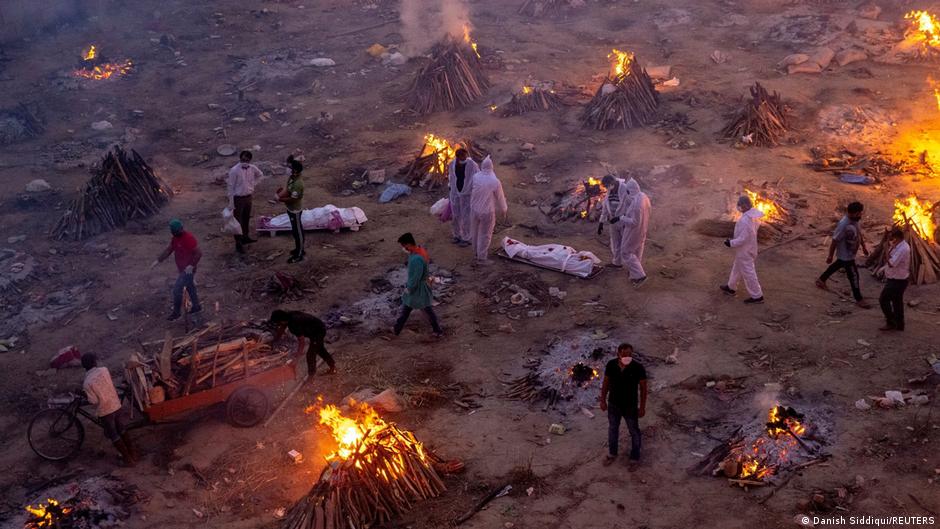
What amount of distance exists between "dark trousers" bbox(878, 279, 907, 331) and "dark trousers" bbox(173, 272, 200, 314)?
32.4 feet

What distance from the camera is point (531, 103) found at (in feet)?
65.7

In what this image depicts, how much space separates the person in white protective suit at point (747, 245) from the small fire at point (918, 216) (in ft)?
8.77

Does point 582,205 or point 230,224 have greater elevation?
point 582,205

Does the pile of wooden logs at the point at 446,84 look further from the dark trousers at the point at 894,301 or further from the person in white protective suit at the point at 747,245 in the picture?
the dark trousers at the point at 894,301

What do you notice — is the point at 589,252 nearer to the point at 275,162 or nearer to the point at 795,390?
the point at 795,390

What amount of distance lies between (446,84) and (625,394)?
14243 mm

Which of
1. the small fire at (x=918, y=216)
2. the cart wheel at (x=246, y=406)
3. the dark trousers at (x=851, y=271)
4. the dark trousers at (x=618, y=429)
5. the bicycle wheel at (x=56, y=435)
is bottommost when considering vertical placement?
the bicycle wheel at (x=56, y=435)

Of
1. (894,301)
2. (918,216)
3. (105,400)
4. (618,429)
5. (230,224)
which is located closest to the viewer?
(618,429)

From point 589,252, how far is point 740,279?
2.52m

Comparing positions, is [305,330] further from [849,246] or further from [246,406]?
[849,246]

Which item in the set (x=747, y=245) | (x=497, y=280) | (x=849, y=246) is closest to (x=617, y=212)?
(x=747, y=245)

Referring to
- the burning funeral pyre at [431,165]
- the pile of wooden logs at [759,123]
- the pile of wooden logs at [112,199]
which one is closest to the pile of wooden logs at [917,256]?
the pile of wooden logs at [759,123]

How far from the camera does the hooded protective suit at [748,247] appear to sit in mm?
10945

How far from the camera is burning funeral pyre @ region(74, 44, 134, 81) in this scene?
23.2 m
